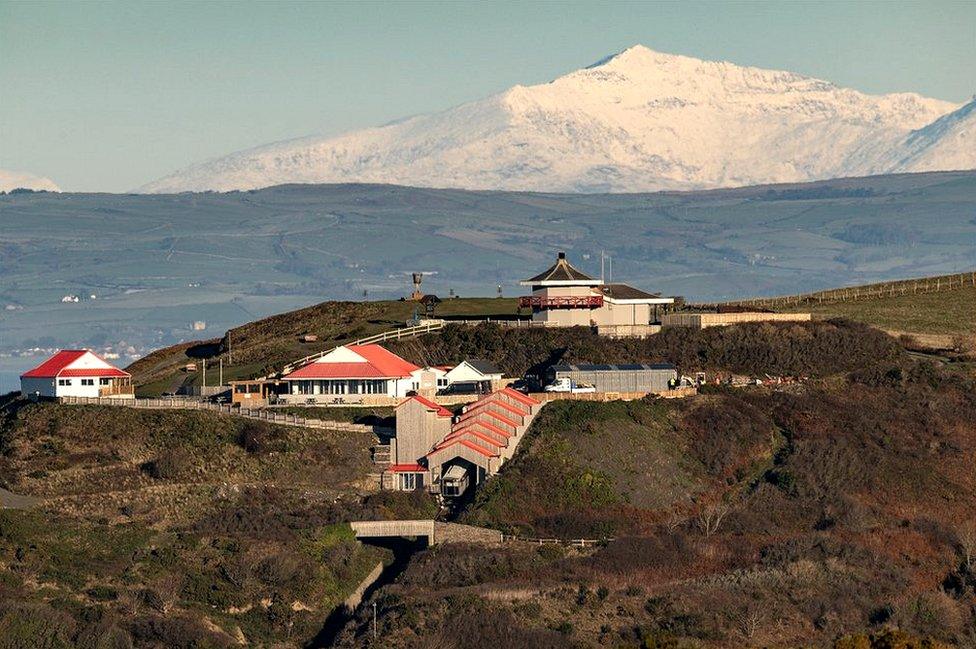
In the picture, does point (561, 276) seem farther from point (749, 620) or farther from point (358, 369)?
point (749, 620)

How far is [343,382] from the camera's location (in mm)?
129375

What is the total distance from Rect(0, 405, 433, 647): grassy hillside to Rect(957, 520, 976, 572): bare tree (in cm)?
2719

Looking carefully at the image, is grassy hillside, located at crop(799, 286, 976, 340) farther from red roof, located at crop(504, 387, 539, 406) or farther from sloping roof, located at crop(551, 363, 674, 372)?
red roof, located at crop(504, 387, 539, 406)

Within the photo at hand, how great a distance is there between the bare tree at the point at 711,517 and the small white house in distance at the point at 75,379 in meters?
37.3

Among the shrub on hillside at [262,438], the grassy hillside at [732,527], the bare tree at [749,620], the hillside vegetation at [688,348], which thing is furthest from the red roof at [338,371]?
the bare tree at [749,620]

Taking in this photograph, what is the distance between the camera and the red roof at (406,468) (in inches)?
4641

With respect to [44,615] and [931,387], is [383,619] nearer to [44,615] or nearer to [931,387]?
[44,615]

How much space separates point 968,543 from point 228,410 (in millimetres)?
42154

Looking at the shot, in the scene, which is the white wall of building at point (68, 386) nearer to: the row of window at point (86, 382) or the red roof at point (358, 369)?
the row of window at point (86, 382)

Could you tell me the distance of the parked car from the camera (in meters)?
127

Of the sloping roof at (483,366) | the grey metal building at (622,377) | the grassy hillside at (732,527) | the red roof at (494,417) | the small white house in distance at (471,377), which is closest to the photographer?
the grassy hillside at (732,527)

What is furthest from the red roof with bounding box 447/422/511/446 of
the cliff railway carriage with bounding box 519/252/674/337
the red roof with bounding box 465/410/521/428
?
the cliff railway carriage with bounding box 519/252/674/337

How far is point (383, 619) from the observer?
94750 millimetres

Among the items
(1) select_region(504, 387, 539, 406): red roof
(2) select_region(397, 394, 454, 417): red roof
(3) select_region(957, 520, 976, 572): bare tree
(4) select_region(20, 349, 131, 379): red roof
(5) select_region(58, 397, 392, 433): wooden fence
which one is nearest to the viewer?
(3) select_region(957, 520, 976, 572): bare tree
